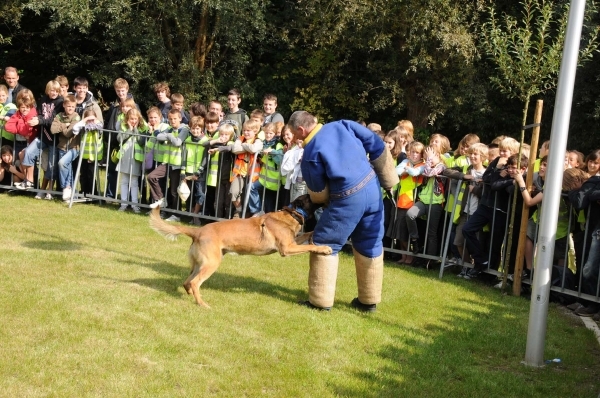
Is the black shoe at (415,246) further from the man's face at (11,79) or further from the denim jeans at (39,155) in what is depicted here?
the man's face at (11,79)

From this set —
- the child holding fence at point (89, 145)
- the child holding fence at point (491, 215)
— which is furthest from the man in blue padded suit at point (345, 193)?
the child holding fence at point (89, 145)

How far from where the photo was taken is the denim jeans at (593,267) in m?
8.90

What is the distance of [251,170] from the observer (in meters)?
11.9

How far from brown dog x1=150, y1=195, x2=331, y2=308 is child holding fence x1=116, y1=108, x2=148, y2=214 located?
5.20 meters

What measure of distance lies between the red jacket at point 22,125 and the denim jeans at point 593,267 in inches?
359

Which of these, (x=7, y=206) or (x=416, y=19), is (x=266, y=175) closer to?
(x=7, y=206)

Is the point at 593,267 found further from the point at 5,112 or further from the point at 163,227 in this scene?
the point at 5,112

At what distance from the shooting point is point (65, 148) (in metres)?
13.6

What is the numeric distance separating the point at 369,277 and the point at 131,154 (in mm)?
6338

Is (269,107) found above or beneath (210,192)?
above

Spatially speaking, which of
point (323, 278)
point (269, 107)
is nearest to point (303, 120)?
point (323, 278)

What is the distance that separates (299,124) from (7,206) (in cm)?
669

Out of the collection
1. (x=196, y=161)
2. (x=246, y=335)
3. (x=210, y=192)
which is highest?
(x=196, y=161)

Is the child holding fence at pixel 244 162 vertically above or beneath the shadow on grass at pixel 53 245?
above
